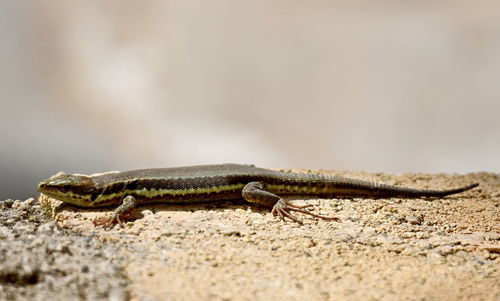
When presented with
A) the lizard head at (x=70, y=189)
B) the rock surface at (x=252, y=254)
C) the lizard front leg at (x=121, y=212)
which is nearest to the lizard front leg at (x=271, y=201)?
the rock surface at (x=252, y=254)

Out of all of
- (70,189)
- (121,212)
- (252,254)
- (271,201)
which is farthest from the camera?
(271,201)

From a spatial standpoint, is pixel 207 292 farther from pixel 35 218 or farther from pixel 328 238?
pixel 35 218

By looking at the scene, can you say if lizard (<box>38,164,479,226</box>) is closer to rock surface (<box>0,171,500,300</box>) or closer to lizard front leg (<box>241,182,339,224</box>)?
lizard front leg (<box>241,182,339,224</box>)

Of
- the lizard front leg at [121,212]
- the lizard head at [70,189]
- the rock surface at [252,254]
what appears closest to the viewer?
the rock surface at [252,254]

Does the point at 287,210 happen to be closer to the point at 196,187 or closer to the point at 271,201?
the point at 271,201

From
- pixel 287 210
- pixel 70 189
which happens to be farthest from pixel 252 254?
pixel 70 189

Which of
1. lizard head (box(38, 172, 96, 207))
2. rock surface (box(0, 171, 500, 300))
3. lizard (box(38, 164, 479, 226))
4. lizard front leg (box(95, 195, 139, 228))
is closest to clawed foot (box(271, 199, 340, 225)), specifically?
lizard (box(38, 164, 479, 226))

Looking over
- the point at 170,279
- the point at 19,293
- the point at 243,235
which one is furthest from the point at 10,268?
the point at 243,235

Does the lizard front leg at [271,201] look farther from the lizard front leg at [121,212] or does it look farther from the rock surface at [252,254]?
the lizard front leg at [121,212]
